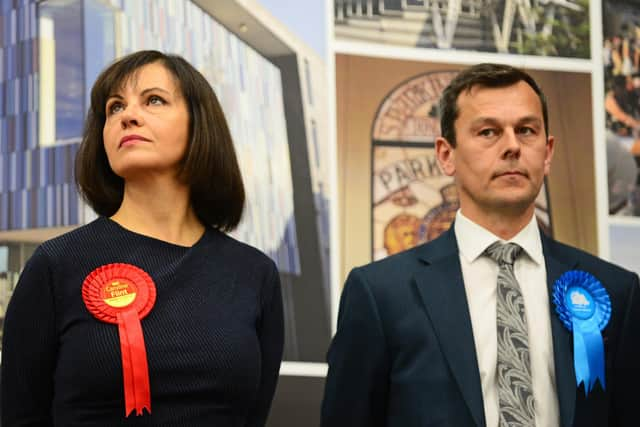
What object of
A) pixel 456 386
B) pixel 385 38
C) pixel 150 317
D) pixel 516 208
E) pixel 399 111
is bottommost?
pixel 456 386

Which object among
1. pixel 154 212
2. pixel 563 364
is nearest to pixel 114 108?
pixel 154 212

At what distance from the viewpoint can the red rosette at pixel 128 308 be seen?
1.53m

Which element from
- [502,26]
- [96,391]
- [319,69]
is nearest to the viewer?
[96,391]

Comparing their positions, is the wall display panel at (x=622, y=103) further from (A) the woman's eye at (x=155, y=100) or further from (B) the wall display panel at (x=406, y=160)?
(A) the woman's eye at (x=155, y=100)

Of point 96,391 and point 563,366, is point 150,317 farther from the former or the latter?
point 563,366

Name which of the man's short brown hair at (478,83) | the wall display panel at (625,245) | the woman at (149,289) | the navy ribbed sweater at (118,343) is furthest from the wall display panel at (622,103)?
the navy ribbed sweater at (118,343)

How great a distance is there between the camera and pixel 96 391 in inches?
60.2

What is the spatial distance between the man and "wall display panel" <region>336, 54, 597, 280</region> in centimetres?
92

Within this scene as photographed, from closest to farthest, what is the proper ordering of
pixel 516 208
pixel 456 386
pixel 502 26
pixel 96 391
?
pixel 96 391 → pixel 456 386 → pixel 516 208 → pixel 502 26

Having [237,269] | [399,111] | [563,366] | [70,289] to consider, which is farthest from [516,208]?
[399,111]

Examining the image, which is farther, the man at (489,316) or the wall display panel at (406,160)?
the wall display panel at (406,160)

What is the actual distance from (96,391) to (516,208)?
0.95 meters

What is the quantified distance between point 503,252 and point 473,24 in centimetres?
150

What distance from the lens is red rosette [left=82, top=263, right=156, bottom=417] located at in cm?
153
